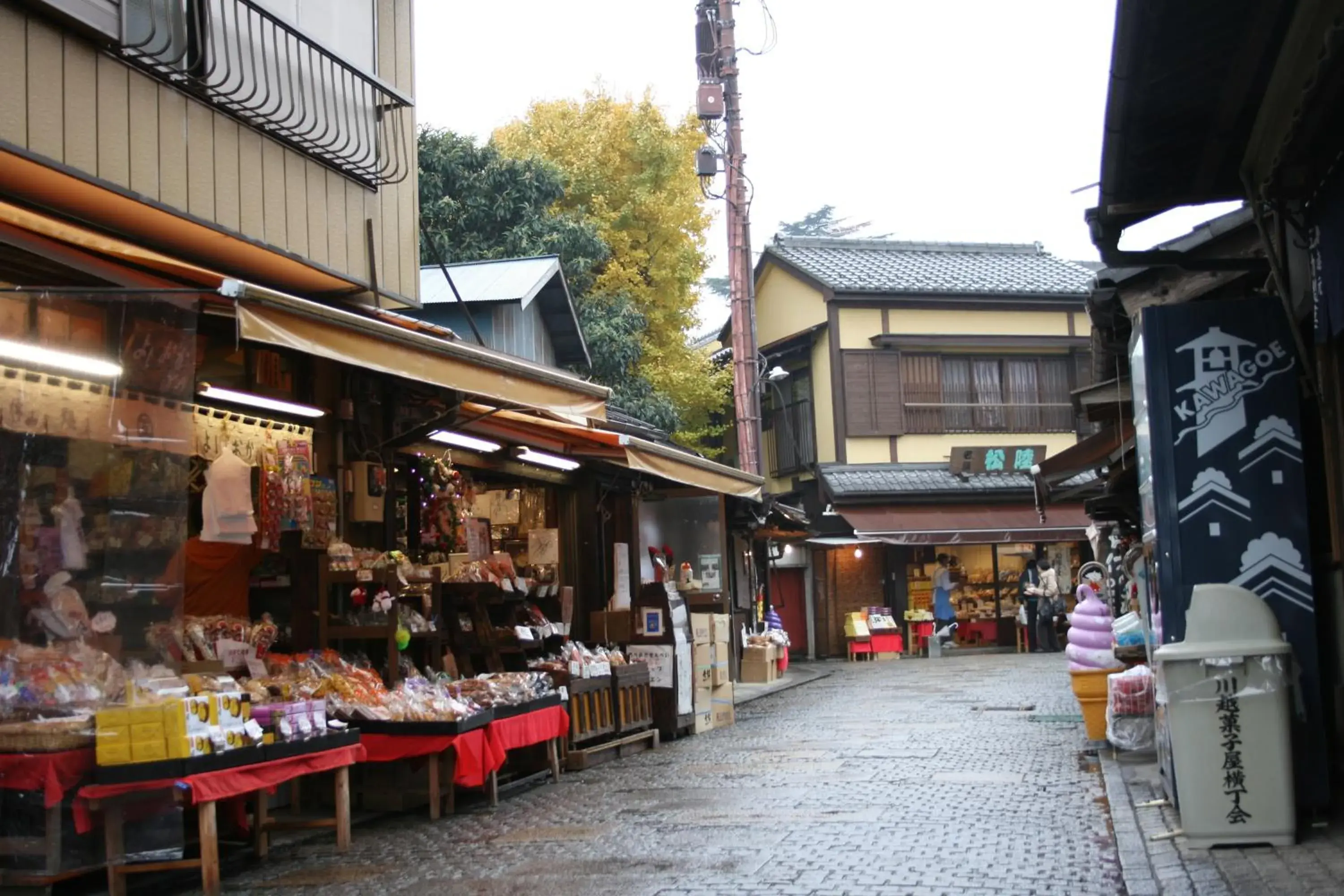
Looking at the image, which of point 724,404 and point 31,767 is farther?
point 724,404

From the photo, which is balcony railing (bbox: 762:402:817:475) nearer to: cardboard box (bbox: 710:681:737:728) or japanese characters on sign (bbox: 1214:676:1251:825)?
cardboard box (bbox: 710:681:737:728)

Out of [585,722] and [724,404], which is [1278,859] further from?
[724,404]

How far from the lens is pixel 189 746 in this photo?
316 inches

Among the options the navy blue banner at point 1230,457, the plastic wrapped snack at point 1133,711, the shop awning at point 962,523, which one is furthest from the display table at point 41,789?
the shop awning at point 962,523

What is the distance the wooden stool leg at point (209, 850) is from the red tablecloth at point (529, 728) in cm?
322

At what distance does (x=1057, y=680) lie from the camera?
2394cm

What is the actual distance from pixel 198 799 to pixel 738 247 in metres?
18.9

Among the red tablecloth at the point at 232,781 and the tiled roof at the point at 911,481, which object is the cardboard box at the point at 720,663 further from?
the tiled roof at the point at 911,481

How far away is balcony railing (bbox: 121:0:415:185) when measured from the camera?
973 centimetres

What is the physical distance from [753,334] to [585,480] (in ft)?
29.2

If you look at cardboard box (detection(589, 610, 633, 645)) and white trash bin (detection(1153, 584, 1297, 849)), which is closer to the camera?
white trash bin (detection(1153, 584, 1297, 849))

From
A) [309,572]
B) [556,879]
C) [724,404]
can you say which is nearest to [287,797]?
[309,572]

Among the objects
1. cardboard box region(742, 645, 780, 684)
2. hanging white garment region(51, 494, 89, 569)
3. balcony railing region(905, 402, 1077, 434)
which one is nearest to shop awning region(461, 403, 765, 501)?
hanging white garment region(51, 494, 89, 569)

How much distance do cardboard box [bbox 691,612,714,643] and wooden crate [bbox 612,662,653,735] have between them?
144 centimetres
